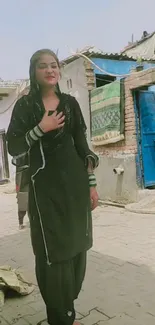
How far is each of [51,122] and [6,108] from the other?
1213 centimetres

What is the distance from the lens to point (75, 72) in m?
8.25

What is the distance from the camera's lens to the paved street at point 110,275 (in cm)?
257

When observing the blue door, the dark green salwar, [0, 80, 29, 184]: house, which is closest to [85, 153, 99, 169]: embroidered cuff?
the dark green salwar

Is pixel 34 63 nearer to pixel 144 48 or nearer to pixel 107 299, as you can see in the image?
pixel 107 299

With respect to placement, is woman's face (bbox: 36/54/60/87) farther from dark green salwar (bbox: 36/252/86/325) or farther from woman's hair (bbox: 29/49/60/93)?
dark green salwar (bbox: 36/252/86/325)

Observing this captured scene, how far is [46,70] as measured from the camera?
205 centimetres

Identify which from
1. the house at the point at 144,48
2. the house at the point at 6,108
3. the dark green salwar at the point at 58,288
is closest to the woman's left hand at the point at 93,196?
the dark green salwar at the point at 58,288

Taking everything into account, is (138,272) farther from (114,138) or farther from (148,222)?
(114,138)

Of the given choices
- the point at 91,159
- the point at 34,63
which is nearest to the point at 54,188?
the point at 91,159

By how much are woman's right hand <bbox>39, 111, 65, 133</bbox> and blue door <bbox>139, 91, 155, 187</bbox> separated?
200 inches

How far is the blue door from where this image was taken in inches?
272

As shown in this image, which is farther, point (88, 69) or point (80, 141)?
point (88, 69)

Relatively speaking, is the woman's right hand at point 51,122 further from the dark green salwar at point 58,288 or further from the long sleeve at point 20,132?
the dark green salwar at point 58,288

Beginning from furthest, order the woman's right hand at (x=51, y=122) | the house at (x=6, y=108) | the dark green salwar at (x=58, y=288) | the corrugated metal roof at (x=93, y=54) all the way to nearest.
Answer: the house at (x=6, y=108) < the corrugated metal roof at (x=93, y=54) < the dark green salwar at (x=58, y=288) < the woman's right hand at (x=51, y=122)
